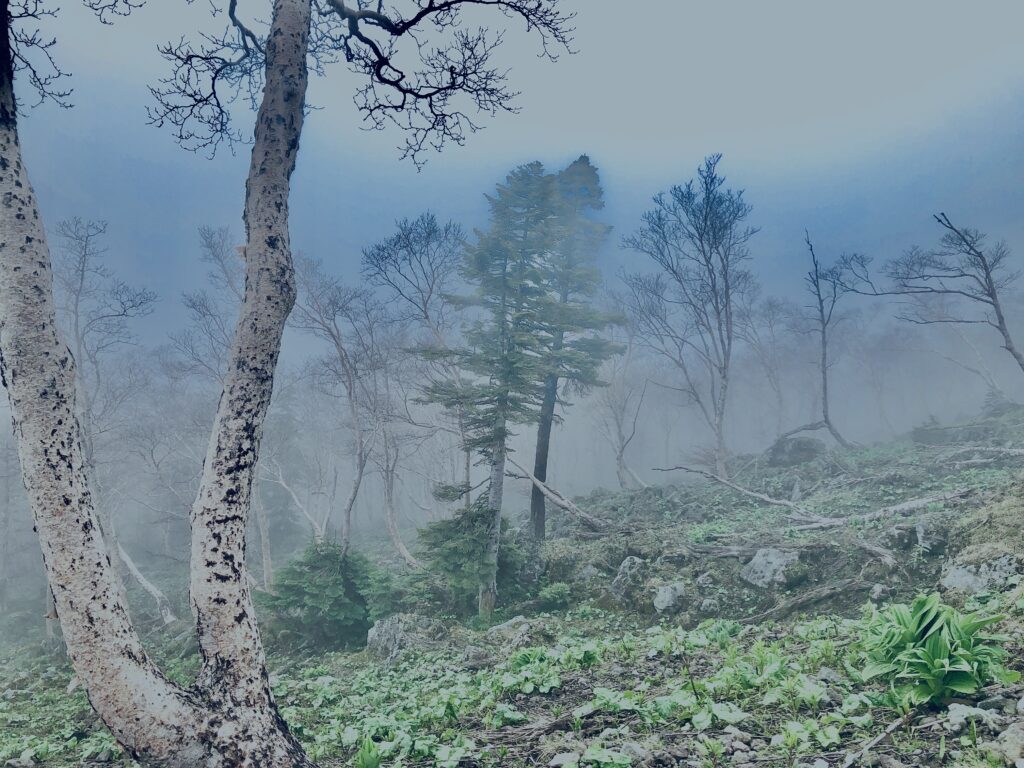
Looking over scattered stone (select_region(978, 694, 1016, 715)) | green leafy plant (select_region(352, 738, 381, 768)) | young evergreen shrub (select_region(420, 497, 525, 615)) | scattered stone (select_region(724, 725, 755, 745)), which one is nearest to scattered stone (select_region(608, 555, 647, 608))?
young evergreen shrub (select_region(420, 497, 525, 615))

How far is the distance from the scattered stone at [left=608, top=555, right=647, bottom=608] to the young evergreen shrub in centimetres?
280

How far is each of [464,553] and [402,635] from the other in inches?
106

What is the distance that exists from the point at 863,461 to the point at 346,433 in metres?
33.6

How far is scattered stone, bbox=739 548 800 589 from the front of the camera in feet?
28.3

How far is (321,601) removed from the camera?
11.2 metres

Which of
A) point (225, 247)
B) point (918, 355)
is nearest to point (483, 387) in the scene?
point (225, 247)

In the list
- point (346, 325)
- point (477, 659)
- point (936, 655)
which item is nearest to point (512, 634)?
point (477, 659)

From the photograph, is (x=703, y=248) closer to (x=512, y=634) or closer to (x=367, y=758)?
(x=512, y=634)

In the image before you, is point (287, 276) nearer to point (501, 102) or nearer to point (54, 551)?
point (54, 551)

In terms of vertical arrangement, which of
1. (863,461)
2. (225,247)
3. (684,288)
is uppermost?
(225,247)

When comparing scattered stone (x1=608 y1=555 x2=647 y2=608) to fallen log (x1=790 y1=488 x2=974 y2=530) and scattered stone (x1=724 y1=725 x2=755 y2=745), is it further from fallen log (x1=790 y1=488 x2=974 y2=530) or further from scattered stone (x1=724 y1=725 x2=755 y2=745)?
scattered stone (x1=724 y1=725 x2=755 y2=745)

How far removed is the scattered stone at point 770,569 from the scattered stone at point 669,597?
3.74 ft

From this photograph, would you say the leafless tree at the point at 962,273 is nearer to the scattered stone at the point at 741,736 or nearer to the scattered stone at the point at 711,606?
the scattered stone at the point at 711,606

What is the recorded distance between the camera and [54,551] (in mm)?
3283
